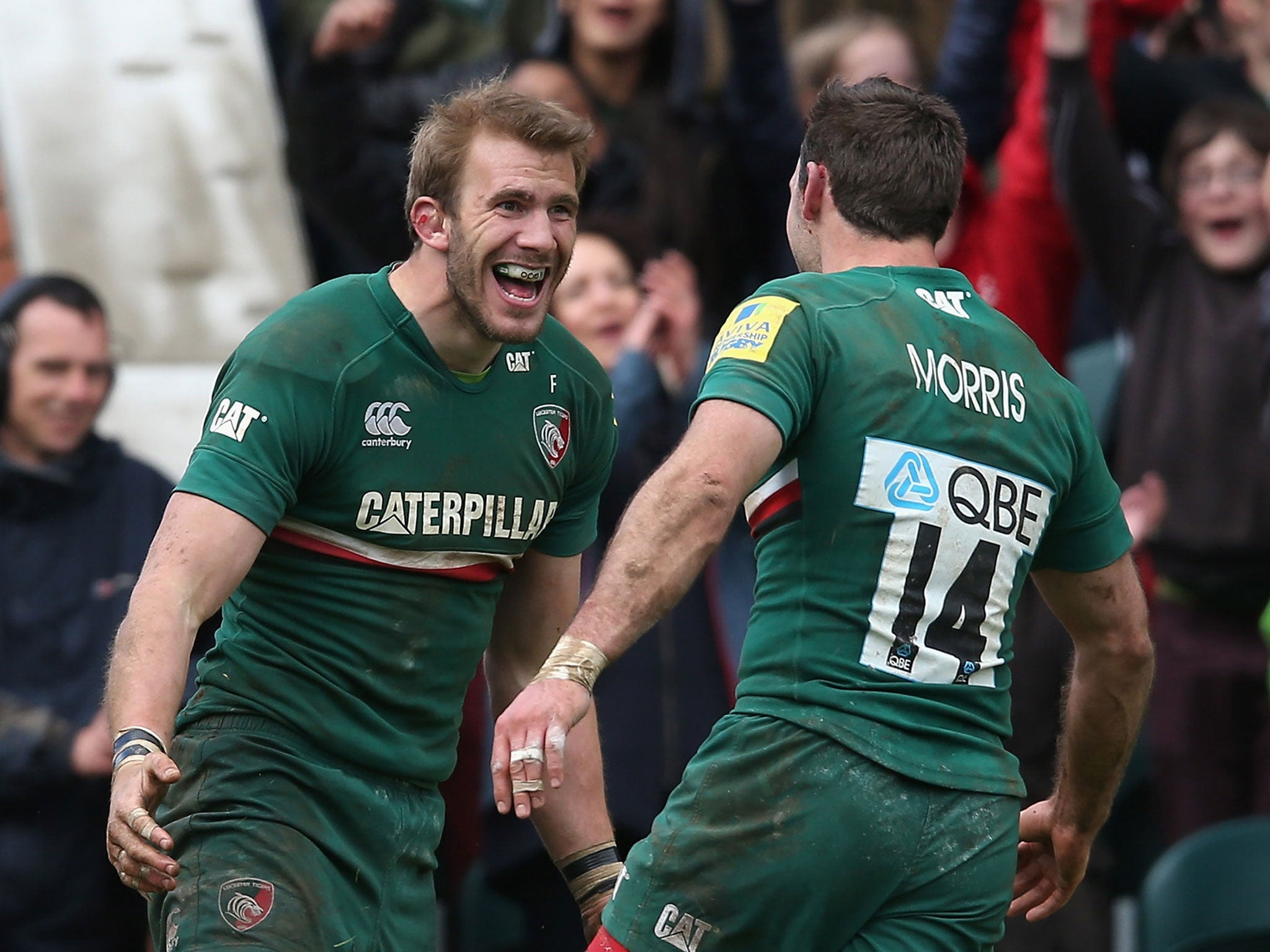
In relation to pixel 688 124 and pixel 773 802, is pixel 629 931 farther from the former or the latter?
pixel 688 124

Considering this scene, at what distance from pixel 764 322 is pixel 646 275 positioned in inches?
127

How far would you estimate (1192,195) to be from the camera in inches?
279

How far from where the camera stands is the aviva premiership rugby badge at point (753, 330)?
373cm

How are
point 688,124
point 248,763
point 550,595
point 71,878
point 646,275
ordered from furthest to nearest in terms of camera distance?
point 688,124, point 646,275, point 71,878, point 550,595, point 248,763

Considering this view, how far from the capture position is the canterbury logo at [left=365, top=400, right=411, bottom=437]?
4242mm

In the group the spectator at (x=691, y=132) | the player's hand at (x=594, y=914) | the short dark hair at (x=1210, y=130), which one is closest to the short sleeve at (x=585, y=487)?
the player's hand at (x=594, y=914)

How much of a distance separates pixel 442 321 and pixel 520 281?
19 centimetres

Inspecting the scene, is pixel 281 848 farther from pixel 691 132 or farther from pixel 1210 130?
pixel 1210 130

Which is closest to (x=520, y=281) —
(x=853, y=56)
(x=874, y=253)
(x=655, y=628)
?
(x=874, y=253)

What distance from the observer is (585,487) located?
15.4ft

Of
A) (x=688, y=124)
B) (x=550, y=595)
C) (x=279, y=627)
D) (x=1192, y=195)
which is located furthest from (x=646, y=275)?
(x=279, y=627)

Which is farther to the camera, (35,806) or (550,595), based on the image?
(35,806)

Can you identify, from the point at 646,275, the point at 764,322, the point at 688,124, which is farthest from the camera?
the point at 688,124

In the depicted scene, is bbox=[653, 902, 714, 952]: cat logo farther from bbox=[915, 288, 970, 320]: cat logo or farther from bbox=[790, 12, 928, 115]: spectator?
bbox=[790, 12, 928, 115]: spectator
